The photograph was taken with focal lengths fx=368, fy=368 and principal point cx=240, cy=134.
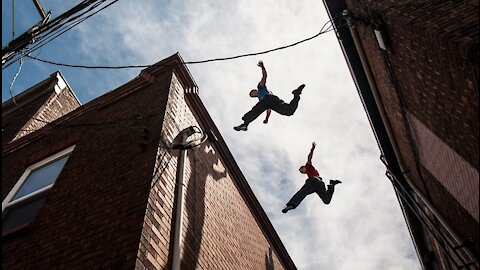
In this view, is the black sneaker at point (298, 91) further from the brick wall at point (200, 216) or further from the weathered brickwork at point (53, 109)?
the weathered brickwork at point (53, 109)

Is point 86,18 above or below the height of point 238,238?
above

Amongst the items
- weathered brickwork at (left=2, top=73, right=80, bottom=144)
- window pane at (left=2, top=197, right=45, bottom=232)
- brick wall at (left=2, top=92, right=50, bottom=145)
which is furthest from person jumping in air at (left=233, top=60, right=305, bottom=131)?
brick wall at (left=2, top=92, right=50, bottom=145)

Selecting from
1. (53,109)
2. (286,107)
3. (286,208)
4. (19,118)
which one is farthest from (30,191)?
(19,118)

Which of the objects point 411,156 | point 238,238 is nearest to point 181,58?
point 238,238

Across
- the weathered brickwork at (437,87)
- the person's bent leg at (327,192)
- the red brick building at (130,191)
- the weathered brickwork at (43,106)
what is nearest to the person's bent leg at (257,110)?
the red brick building at (130,191)

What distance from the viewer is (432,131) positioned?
4.79 m

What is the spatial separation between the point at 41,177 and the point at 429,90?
249 inches

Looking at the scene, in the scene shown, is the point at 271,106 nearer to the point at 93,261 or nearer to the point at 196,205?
the point at 196,205

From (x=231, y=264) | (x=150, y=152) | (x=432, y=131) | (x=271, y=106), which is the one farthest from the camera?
(x=271, y=106)

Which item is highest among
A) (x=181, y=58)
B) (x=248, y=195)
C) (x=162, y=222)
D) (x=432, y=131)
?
(x=181, y=58)

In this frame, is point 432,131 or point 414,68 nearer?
point 414,68

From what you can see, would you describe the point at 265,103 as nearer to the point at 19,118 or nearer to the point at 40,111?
the point at 40,111

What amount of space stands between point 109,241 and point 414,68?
4.10m

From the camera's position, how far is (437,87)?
13.2ft
